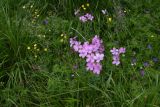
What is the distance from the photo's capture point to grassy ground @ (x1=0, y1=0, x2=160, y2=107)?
9.45 ft

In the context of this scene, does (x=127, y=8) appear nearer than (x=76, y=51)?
No

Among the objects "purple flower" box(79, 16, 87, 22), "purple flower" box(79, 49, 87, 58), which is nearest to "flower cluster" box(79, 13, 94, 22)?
"purple flower" box(79, 16, 87, 22)

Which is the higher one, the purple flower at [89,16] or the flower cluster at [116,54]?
the purple flower at [89,16]

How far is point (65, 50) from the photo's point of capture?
336 cm

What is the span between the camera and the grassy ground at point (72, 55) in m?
2.88

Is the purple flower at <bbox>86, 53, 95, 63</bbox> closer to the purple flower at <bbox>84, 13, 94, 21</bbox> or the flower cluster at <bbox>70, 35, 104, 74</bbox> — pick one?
the flower cluster at <bbox>70, 35, 104, 74</bbox>

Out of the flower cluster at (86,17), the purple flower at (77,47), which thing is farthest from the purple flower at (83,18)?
the purple flower at (77,47)

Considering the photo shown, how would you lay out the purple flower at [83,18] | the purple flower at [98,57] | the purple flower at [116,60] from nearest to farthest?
the purple flower at [98,57] → the purple flower at [116,60] → the purple flower at [83,18]

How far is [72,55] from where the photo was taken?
3.23 meters

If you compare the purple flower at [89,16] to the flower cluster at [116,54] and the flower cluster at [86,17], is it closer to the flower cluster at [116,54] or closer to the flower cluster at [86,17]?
the flower cluster at [86,17]

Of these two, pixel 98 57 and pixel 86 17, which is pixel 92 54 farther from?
pixel 86 17

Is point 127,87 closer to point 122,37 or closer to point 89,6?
point 122,37

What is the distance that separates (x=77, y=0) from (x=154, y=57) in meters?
1.03

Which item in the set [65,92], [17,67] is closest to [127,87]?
[65,92]
